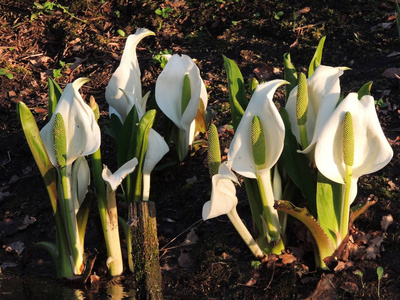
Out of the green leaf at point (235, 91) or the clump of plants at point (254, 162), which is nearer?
the clump of plants at point (254, 162)

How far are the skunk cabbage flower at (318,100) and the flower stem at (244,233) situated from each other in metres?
0.39

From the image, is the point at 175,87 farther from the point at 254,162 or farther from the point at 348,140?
the point at 348,140

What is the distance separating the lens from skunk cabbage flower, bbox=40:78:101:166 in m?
2.47

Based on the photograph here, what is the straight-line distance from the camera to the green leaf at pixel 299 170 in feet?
8.08

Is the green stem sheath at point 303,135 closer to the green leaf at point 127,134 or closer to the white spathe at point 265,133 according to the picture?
the white spathe at point 265,133

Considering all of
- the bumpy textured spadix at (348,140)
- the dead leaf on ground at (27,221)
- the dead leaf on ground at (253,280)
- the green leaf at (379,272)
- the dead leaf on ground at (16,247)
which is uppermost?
the bumpy textured spadix at (348,140)

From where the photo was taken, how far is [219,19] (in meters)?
4.99

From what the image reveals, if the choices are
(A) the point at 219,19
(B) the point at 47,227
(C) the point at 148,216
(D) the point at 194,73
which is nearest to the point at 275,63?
(A) the point at 219,19

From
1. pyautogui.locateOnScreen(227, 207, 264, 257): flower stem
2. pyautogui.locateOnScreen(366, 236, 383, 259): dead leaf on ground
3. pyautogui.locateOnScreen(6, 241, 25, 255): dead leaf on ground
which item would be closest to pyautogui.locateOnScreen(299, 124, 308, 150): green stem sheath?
pyautogui.locateOnScreen(227, 207, 264, 257): flower stem

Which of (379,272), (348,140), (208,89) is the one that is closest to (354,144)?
(348,140)

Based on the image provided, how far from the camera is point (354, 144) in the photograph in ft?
7.46

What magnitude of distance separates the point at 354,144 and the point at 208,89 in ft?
6.36

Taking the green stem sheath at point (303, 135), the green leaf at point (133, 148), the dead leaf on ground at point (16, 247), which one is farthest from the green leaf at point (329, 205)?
the dead leaf on ground at point (16, 247)

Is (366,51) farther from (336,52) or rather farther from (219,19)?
(219,19)
